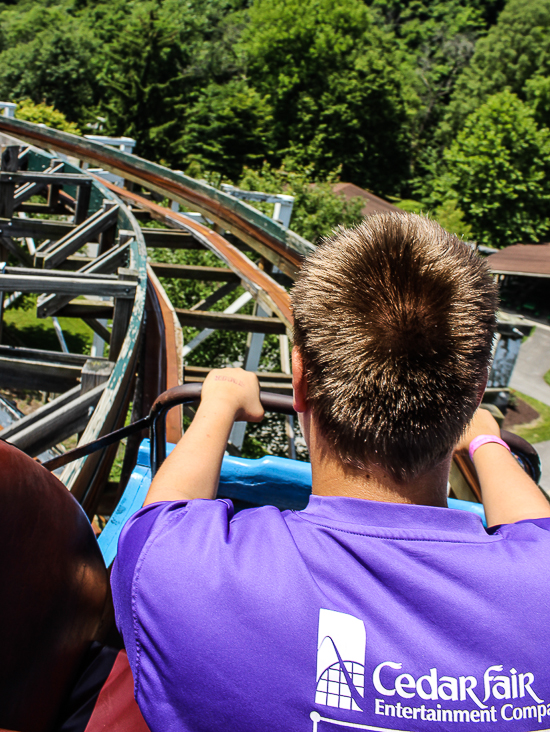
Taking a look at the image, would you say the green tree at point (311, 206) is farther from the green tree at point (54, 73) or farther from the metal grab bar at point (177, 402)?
the green tree at point (54, 73)

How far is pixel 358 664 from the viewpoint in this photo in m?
0.80

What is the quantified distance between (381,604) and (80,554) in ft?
3.52

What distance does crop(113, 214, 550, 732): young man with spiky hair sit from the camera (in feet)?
2.65

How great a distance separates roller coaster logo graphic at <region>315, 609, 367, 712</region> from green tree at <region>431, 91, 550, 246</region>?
38.7 metres

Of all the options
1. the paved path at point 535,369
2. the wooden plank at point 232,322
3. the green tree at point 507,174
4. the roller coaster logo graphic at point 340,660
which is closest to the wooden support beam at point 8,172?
the wooden plank at point 232,322

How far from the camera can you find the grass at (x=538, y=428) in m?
16.6

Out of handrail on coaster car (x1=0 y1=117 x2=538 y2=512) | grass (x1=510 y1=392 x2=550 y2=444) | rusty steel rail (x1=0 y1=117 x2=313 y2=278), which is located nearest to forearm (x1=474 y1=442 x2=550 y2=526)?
handrail on coaster car (x1=0 y1=117 x2=538 y2=512)

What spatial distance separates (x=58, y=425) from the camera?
2701 millimetres

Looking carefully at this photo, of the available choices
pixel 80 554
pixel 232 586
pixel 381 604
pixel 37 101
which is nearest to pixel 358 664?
pixel 381 604

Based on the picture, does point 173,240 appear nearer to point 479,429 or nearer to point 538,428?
point 479,429

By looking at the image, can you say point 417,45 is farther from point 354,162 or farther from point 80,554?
point 80,554

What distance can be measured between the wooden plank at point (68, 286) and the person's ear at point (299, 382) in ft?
8.57

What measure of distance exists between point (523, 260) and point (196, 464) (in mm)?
33663

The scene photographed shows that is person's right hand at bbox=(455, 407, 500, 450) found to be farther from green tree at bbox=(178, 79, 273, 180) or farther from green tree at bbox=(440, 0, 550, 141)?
green tree at bbox=(440, 0, 550, 141)
